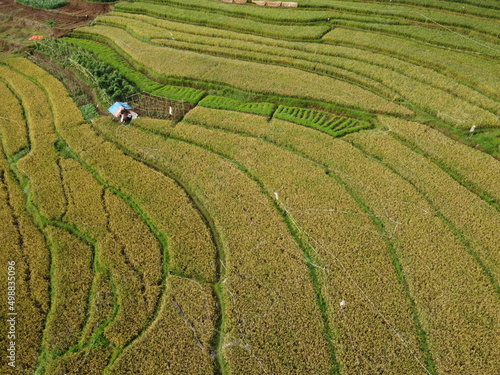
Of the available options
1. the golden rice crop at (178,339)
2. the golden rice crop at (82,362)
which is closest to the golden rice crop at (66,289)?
the golden rice crop at (82,362)

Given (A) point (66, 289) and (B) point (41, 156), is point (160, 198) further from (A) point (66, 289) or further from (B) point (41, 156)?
(B) point (41, 156)

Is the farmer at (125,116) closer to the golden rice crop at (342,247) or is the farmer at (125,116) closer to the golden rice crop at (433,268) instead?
the golden rice crop at (342,247)

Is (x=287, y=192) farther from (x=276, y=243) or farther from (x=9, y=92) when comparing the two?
(x=9, y=92)

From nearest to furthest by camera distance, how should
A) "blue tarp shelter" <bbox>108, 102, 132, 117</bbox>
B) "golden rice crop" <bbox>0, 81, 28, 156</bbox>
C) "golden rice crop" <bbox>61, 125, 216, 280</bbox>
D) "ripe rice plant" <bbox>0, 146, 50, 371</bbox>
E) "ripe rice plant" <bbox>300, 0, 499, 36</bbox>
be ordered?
"ripe rice plant" <bbox>0, 146, 50, 371</bbox> < "golden rice crop" <bbox>61, 125, 216, 280</bbox> < "golden rice crop" <bbox>0, 81, 28, 156</bbox> < "blue tarp shelter" <bbox>108, 102, 132, 117</bbox> < "ripe rice plant" <bbox>300, 0, 499, 36</bbox>

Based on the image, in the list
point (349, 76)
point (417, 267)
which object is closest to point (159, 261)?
point (417, 267)

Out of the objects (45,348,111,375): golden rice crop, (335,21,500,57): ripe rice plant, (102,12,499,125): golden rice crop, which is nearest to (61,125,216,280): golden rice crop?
(45,348,111,375): golden rice crop

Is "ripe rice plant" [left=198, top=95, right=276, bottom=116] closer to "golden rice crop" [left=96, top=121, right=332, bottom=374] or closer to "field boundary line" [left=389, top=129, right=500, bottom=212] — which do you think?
"golden rice crop" [left=96, top=121, right=332, bottom=374]
